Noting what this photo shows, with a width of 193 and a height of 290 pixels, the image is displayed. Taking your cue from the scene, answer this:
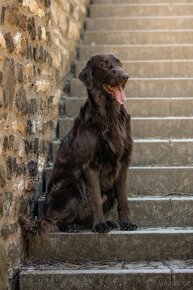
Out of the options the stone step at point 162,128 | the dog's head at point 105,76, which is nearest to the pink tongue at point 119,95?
the dog's head at point 105,76

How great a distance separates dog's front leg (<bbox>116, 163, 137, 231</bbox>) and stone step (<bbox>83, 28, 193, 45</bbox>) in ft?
9.09

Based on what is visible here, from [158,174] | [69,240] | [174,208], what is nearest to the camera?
[69,240]

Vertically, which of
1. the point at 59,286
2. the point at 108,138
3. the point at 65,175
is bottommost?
the point at 59,286

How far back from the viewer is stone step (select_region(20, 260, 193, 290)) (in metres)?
3.54

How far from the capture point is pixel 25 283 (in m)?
3.62

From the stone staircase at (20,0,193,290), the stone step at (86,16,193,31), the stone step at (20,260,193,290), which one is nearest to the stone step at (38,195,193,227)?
the stone staircase at (20,0,193,290)

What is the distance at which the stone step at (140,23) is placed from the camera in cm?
671

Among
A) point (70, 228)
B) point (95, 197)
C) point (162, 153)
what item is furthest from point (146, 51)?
point (70, 228)

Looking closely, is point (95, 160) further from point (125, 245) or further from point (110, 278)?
point (110, 278)

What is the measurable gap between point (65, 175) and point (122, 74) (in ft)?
2.75

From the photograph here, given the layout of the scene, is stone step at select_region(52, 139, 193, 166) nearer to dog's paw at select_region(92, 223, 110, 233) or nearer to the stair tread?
dog's paw at select_region(92, 223, 110, 233)

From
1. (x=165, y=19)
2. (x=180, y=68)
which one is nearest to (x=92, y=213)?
(x=180, y=68)

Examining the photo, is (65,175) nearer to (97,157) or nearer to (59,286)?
(97,157)

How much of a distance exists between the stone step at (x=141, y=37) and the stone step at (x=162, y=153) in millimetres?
2005
